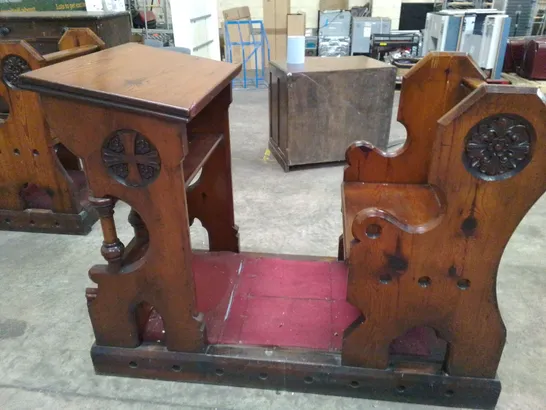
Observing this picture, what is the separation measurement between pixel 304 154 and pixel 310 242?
1148mm

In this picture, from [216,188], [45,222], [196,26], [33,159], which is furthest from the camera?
[196,26]

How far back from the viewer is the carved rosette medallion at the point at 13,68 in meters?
2.37

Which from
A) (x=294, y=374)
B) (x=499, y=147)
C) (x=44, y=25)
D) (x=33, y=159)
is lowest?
(x=294, y=374)

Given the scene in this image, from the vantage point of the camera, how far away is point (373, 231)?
1.32 meters

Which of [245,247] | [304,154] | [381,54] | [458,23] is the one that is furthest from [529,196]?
[381,54]

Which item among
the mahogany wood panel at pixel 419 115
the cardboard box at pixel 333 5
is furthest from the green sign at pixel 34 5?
the cardboard box at pixel 333 5

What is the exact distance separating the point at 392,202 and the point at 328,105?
179cm

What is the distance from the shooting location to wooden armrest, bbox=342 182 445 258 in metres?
1.69

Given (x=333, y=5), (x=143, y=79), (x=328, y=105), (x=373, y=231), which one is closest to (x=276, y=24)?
(x=333, y=5)

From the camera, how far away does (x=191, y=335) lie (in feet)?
5.20

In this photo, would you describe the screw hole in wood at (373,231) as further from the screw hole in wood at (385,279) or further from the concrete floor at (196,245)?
the concrete floor at (196,245)

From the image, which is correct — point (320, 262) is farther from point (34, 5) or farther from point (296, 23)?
point (296, 23)

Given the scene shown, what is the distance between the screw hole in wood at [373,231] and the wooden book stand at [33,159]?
1.93 m

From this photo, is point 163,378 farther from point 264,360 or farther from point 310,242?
point 310,242
